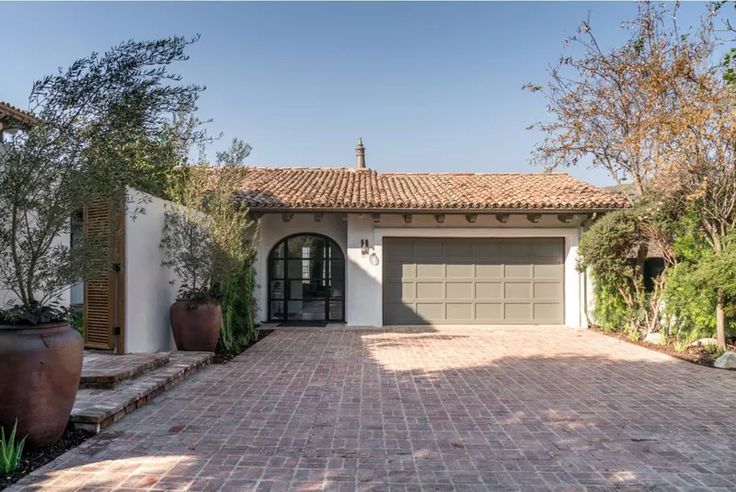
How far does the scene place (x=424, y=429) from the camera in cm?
425

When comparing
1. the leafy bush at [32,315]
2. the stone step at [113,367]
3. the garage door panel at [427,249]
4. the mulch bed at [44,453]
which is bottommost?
the mulch bed at [44,453]

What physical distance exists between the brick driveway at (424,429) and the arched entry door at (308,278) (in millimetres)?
4328

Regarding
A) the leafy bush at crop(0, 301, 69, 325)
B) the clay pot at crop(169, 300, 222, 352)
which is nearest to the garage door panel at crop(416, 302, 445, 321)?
the clay pot at crop(169, 300, 222, 352)

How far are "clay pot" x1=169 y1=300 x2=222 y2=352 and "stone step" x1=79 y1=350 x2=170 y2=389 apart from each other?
720 mm

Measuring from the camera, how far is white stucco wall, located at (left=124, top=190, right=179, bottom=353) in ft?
21.7

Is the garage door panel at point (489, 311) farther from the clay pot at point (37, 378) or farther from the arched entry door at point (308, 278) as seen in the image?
the clay pot at point (37, 378)

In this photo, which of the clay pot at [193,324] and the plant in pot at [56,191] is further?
the clay pot at [193,324]

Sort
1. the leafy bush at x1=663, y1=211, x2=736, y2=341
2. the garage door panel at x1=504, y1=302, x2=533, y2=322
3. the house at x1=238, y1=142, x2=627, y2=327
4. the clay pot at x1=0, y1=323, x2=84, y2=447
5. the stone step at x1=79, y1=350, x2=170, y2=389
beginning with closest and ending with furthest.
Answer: the clay pot at x1=0, y1=323, x2=84, y2=447
the stone step at x1=79, y1=350, x2=170, y2=389
the leafy bush at x1=663, y1=211, x2=736, y2=341
the house at x1=238, y1=142, x2=627, y2=327
the garage door panel at x1=504, y1=302, x2=533, y2=322

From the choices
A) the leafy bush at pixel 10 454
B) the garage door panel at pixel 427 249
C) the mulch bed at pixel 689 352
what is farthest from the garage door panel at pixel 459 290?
the leafy bush at pixel 10 454

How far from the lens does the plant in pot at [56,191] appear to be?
3471 mm

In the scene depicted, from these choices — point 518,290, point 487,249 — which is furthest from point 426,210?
point 518,290

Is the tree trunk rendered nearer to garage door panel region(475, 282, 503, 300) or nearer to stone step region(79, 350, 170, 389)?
garage door panel region(475, 282, 503, 300)

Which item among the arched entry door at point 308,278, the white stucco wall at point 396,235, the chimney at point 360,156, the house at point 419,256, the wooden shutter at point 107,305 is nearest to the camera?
the wooden shutter at point 107,305

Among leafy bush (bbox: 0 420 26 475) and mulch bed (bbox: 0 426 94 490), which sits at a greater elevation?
leafy bush (bbox: 0 420 26 475)
